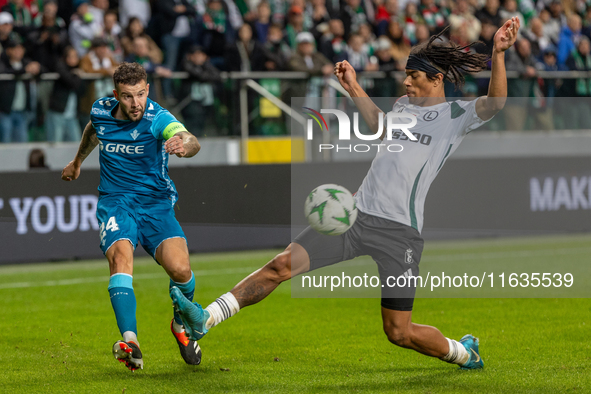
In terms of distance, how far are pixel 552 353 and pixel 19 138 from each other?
29.6 feet

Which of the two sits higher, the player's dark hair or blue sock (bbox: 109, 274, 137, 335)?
the player's dark hair

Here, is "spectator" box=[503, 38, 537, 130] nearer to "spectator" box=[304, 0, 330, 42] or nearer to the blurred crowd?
the blurred crowd

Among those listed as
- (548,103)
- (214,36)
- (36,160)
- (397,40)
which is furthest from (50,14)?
(548,103)

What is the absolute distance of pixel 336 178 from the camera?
1390 centimetres

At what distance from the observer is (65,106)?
12688 millimetres

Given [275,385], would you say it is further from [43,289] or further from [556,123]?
[556,123]

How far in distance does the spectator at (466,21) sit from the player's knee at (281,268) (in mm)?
12677

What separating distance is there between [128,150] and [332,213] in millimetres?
1738

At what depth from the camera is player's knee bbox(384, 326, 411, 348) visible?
18.6 ft

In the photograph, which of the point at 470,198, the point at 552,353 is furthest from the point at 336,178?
the point at 552,353

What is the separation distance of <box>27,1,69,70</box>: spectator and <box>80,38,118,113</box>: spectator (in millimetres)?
470

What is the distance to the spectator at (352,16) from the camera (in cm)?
1686

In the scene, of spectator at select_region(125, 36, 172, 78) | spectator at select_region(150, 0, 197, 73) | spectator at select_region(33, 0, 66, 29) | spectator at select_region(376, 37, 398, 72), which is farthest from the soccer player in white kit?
spectator at select_region(376, 37, 398, 72)

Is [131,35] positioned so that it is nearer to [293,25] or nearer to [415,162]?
[293,25]
